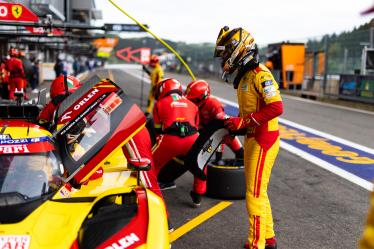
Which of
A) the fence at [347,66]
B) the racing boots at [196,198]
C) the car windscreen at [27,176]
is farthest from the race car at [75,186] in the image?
the fence at [347,66]

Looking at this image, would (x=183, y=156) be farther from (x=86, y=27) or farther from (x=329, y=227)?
(x=86, y=27)

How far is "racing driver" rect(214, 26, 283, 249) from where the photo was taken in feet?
14.2

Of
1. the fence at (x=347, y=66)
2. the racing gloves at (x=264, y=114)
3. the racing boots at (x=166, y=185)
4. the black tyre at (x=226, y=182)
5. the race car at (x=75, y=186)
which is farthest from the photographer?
the fence at (x=347, y=66)

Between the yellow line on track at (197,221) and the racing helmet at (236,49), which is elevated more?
the racing helmet at (236,49)

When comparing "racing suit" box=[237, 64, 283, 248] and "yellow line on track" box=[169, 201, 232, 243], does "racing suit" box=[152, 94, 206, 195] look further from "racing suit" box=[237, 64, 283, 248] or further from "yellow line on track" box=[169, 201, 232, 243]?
"racing suit" box=[237, 64, 283, 248]

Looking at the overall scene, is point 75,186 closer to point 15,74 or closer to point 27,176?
point 27,176

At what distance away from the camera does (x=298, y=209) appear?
20.0ft

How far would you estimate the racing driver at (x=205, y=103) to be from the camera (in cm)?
698

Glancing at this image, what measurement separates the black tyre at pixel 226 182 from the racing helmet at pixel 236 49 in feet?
6.92

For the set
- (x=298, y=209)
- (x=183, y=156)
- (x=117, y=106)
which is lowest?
(x=298, y=209)

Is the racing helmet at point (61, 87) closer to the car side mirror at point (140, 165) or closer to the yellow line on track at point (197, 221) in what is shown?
the yellow line on track at point (197, 221)

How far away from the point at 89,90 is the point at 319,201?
3.86m

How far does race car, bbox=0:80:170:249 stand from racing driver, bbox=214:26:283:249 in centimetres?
113

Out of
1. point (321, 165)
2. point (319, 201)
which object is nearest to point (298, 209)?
point (319, 201)
